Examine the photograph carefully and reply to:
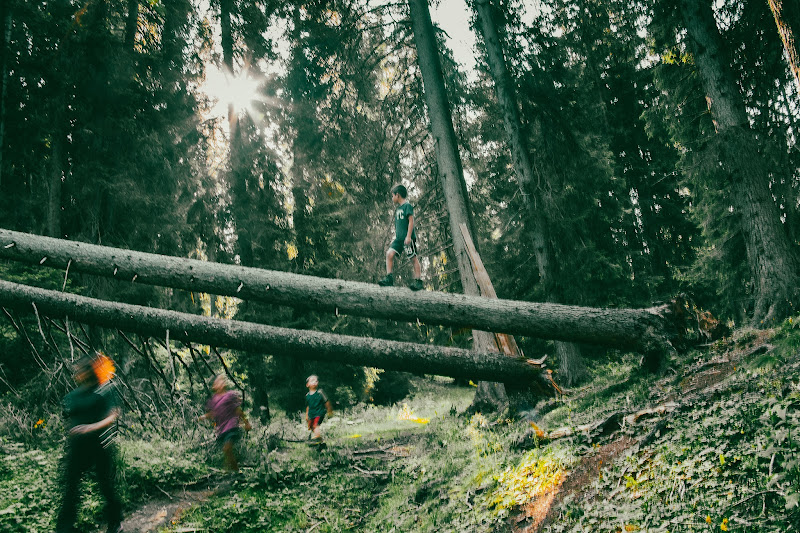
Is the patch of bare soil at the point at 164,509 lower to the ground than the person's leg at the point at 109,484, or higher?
lower

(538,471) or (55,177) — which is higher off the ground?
(55,177)

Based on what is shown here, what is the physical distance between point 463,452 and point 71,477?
16.7 feet

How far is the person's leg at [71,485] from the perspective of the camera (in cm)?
405

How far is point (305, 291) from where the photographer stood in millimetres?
5473

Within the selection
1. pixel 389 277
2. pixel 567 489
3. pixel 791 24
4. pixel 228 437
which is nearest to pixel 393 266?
pixel 389 277

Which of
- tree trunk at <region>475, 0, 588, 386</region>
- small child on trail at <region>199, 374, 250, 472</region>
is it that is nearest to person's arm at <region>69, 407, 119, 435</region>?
small child on trail at <region>199, 374, 250, 472</region>

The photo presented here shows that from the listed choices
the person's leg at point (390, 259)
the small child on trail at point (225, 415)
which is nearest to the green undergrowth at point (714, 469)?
the person's leg at point (390, 259)

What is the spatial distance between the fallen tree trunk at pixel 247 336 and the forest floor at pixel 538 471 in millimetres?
1387

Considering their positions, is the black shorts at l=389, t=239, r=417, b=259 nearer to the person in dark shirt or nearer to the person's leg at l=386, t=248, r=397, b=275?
the person's leg at l=386, t=248, r=397, b=275

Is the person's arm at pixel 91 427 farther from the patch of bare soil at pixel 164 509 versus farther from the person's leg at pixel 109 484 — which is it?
the patch of bare soil at pixel 164 509

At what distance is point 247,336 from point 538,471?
3.76 metres

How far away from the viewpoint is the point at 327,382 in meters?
16.6

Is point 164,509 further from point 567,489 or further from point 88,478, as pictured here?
point 567,489

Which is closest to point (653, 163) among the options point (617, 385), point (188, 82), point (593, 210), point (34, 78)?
point (593, 210)
